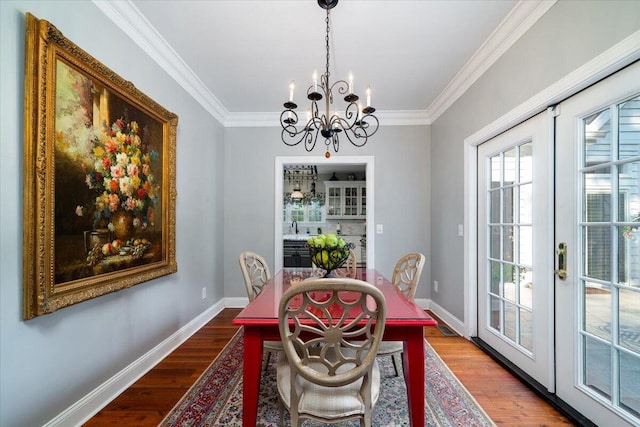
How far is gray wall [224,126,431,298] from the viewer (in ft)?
12.5

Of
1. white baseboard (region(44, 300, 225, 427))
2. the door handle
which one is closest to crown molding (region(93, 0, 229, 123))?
white baseboard (region(44, 300, 225, 427))

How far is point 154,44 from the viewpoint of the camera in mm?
2244

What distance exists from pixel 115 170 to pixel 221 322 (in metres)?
2.10

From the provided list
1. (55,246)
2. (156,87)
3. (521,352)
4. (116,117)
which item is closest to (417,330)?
(521,352)

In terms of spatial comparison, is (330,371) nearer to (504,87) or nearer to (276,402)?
(276,402)

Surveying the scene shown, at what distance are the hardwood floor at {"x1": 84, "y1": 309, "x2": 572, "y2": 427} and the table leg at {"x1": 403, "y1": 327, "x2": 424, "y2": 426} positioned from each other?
0.69 meters

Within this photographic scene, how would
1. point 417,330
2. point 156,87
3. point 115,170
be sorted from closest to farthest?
point 417,330
point 115,170
point 156,87

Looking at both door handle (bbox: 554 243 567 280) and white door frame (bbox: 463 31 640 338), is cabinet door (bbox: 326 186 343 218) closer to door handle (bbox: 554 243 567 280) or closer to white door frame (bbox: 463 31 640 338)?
white door frame (bbox: 463 31 640 338)

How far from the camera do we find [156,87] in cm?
Answer: 237

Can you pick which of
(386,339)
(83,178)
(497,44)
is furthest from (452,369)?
(83,178)

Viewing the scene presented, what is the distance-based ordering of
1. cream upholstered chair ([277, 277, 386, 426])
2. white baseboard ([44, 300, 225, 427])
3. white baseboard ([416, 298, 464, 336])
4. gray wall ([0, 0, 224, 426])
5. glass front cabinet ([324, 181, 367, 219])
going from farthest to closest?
glass front cabinet ([324, 181, 367, 219]) → white baseboard ([416, 298, 464, 336]) → white baseboard ([44, 300, 225, 427]) → gray wall ([0, 0, 224, 426]) → cream upholstered chair ([277, 277, 386, 426])

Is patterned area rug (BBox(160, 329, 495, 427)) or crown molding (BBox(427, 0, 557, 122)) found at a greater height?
crown molding (BBox(427, 0, 557, 122))

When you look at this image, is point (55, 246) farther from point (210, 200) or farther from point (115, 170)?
point (210, 200)

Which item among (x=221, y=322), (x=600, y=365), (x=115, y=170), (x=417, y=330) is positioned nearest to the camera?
(x=417, y=330)
